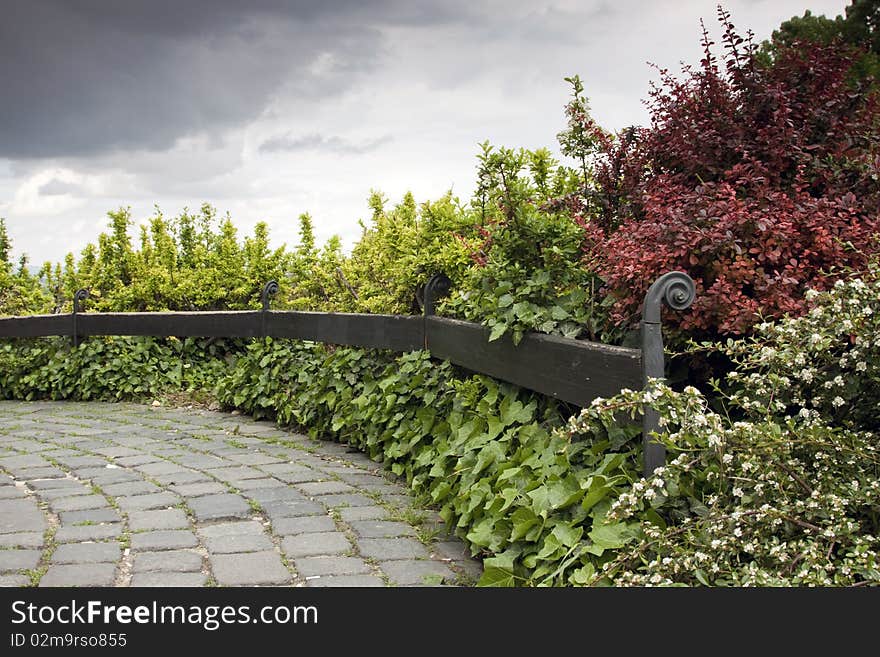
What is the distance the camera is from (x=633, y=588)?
7.88 feet

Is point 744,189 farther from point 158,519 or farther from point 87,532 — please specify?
point 87,532

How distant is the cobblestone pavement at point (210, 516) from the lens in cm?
316

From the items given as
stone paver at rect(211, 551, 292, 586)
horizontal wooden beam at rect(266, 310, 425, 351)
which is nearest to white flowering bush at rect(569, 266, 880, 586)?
stone paver at rect(211, 551, 292, 586)

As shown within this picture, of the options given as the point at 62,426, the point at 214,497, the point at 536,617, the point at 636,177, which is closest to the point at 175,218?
the point at 62,426

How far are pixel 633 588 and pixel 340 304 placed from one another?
481cm

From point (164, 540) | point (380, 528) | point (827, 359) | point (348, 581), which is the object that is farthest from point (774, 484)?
point (164, 540)

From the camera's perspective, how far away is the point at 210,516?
12.8ft

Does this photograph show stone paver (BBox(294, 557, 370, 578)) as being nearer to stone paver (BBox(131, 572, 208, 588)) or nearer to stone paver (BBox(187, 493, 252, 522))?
stone paver (BBox(131, 572, 208, 588))

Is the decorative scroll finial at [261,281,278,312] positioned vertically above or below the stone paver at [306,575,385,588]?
above

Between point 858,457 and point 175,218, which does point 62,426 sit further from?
point 858,457

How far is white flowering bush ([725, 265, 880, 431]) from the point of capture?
2625 millimetres

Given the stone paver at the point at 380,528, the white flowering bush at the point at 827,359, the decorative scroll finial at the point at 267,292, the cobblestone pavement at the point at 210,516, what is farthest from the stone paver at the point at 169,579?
the decorative scroll finial at the point at 267,292

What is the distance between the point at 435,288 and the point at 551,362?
173 centimetres

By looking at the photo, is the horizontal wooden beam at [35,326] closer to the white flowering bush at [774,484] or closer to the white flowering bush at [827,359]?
the white flowering bush at [774,484]
